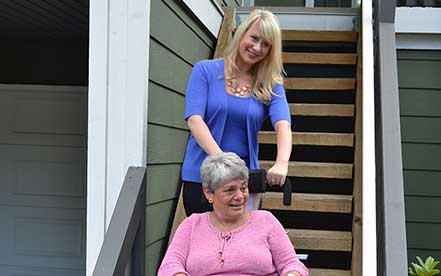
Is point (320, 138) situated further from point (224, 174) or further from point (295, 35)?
point (224, 174)

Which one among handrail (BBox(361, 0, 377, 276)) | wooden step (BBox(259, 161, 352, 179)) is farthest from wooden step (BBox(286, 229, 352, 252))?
handrail (BBox(361, 0, 377, 276))

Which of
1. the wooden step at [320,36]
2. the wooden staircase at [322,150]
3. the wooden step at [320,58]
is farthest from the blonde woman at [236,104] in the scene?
the wooden step at [320,36]

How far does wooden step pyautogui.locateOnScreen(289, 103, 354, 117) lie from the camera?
3527mm

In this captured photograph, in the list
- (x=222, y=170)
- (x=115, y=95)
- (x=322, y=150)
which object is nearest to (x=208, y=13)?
(x=322, y=150)

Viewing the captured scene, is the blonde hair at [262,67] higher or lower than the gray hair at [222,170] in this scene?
higher

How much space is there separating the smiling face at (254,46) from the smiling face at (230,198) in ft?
1.50

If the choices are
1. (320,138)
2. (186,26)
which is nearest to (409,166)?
(320,138)

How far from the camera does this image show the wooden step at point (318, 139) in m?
3.35

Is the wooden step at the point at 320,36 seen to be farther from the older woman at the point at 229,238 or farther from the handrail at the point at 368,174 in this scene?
the older woman at the point at 229,238

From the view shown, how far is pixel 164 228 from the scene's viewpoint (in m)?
2.71

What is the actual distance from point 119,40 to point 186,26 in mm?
790

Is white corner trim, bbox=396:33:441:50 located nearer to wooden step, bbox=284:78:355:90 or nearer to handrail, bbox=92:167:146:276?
wooden step, bbox=284:78:355:90

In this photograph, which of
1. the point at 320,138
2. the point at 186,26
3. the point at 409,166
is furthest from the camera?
the point at 409,166

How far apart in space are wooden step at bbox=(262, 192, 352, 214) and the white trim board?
1020mm
